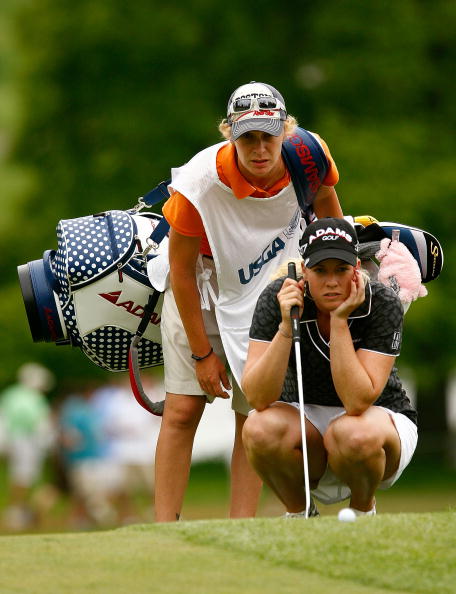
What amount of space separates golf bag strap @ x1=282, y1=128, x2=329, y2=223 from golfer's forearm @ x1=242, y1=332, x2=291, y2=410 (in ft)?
2.72

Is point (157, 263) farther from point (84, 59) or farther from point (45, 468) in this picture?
point (45, 468)

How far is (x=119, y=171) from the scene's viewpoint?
1864 centimetres

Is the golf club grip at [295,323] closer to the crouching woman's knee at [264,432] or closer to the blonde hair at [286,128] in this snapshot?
the crouching woman's knee at [264,432]

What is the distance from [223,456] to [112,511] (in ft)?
33.2

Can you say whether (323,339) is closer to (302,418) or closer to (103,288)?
(302,418)

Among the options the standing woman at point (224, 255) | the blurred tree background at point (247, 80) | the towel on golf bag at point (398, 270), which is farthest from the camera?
the blurred tree background at point (247, 80)

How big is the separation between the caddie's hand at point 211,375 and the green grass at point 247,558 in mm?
1214

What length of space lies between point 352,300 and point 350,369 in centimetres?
29

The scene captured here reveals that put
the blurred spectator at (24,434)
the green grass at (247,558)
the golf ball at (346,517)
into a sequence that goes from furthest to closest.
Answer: the blurred spectator at (24,434), the golf ball at (346,517), the green grass at (247,558)

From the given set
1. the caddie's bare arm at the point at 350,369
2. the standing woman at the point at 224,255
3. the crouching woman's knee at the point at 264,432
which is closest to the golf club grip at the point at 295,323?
the caddie's bare arm at the point at 350,369

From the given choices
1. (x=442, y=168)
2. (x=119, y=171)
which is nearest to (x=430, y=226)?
(x=442, y=168)

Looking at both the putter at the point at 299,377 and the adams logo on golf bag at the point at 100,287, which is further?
the adams logo on golf bag at the point at 100,287

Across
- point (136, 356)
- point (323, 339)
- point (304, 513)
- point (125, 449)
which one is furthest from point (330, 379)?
point (125, 449)

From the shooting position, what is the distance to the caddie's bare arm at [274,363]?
5.55m
